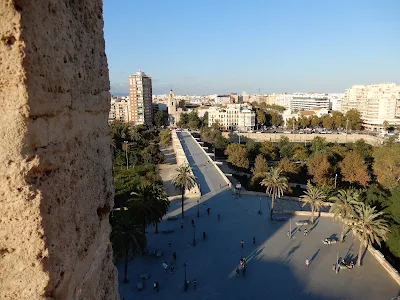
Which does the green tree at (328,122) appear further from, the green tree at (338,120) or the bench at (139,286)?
the bench at (139,286)

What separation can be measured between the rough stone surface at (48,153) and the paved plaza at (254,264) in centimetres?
1174

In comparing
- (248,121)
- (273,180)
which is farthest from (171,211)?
(248,121)

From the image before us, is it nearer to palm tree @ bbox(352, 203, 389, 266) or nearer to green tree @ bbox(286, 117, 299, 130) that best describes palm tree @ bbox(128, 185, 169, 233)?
palm tree @ bbox(352, 203, 389, 266)

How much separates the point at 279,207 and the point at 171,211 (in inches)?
313

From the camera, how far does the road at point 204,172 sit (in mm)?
26422

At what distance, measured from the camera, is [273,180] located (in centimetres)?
2061

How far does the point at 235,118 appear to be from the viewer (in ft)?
258

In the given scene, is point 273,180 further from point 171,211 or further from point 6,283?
point 6,283

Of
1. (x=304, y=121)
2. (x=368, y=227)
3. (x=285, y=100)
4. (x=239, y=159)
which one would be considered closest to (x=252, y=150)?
(x=239, y=159)

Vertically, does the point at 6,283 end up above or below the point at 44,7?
below

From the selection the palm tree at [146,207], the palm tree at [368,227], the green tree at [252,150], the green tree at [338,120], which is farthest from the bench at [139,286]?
the green tree at [338,120]

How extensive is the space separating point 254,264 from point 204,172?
16285mm

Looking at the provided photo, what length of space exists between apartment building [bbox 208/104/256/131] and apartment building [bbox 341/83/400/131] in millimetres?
27320

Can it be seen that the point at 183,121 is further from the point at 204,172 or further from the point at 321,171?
the point at 321,171
